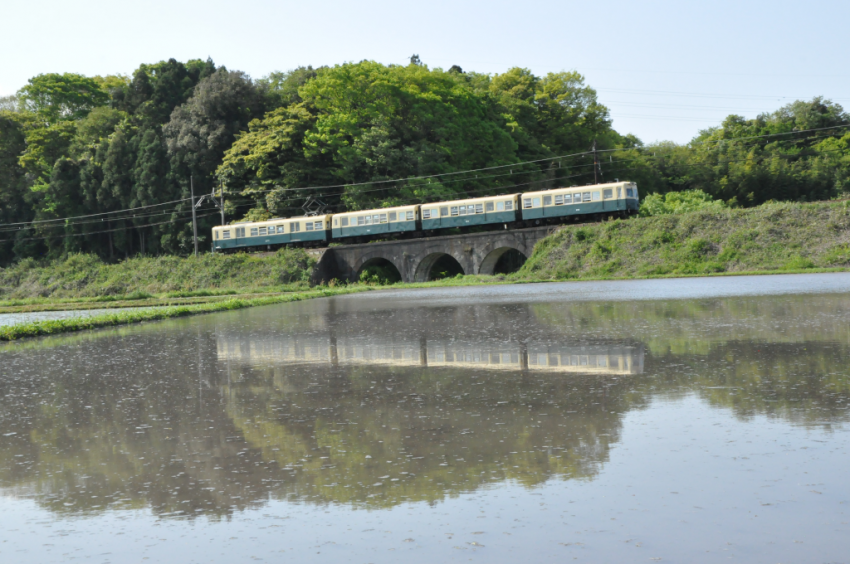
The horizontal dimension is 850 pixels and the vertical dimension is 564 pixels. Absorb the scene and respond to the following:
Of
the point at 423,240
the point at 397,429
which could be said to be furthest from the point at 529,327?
the point at 423,240

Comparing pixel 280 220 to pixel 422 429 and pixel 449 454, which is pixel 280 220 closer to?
pixel 422 429

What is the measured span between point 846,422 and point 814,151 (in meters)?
64.3

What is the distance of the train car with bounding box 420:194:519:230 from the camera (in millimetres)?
44906

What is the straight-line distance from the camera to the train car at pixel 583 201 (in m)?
41.0

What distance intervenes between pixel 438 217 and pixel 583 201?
9.63 meters

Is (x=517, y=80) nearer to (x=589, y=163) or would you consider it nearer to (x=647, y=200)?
(x=589, y=163)

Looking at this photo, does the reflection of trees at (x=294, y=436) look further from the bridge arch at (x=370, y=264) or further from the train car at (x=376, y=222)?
the bridge arch at (x=370, y=264)

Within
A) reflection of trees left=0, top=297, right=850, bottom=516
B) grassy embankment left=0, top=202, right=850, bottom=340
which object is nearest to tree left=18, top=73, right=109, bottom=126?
grassy embankment left=0, top=202, right=850, bottom=340

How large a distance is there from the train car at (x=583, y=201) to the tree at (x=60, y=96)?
5163 cm

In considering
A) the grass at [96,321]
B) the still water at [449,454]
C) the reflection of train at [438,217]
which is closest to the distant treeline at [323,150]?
the reflection of train at [438,217]

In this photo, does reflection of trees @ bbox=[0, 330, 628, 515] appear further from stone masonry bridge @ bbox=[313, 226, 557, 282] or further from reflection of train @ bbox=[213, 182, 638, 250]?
stone masonry bridge @ bbox=[313, 226, 557, 282]

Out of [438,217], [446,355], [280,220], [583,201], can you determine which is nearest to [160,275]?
[280,220]

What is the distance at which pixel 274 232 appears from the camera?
52594mm

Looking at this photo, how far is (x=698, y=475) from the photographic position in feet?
15.6
